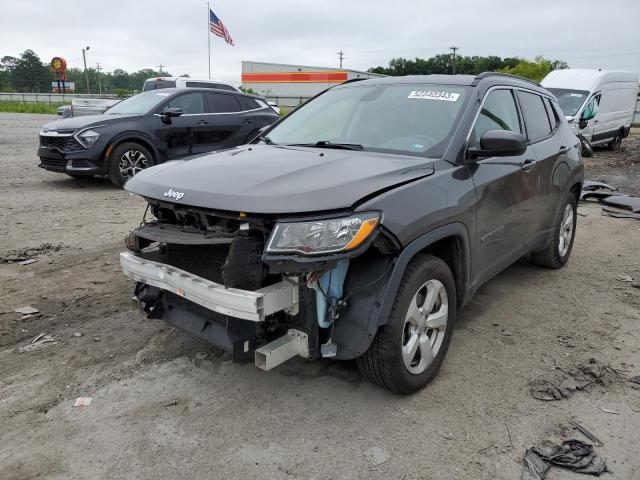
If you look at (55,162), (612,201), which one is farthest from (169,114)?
(612,201)

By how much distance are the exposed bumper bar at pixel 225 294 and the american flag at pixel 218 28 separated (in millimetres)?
30823

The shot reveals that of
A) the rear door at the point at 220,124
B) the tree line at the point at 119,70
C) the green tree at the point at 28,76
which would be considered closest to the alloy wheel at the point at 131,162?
the rear door at the point at 220,124

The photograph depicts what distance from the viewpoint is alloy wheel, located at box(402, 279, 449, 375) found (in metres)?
3.06

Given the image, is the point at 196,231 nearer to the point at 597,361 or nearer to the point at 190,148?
the point at 597,361

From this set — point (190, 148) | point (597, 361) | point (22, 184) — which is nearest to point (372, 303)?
point (597, 361)

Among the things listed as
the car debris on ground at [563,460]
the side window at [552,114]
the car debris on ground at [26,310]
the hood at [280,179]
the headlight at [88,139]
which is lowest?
the car debris on ground at [26,310]

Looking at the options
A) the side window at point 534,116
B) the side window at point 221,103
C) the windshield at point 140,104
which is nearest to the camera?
the side window at point 534,116

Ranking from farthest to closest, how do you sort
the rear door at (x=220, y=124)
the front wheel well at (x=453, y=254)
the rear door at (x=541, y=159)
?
the rear door at (x=220, y=124) < the rear door at (x=541, y=159) < the front wheel well at (x=453, y=254)

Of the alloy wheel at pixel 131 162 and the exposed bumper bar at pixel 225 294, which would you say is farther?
the alloy wheel at pixel 131 162

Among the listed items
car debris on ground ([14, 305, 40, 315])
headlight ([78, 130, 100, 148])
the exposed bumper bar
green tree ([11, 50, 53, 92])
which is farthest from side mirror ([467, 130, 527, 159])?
green tree ([11, 50, 53, 92])

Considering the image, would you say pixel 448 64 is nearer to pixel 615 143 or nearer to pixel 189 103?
pixel 615 143

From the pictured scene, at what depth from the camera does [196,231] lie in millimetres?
3027

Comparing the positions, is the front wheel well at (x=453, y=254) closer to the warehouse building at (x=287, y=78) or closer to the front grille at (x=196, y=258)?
the front grille at (x=196, y=258)

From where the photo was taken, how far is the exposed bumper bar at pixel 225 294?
2.60 metres
